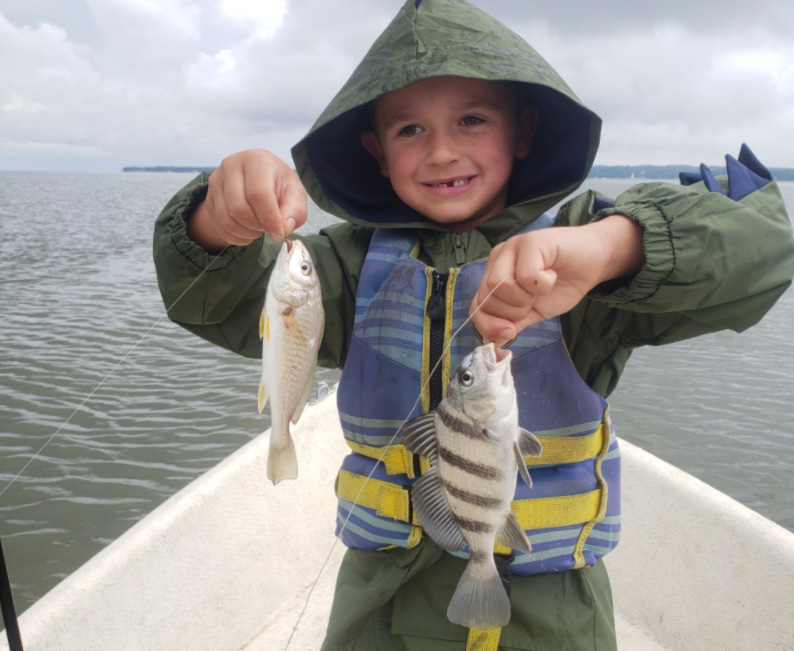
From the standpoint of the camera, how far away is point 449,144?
265cm

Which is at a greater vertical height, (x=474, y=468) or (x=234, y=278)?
(x=234, y=278)

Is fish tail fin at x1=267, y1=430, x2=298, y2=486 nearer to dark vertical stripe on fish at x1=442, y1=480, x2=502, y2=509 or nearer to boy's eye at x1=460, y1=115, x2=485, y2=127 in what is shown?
dark vertical stripe on fish at x1=442, y1=480, x2=502, y2=509

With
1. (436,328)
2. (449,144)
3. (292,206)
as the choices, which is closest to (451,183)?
(449,144)

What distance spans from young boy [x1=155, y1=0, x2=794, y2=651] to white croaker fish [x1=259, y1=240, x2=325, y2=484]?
0.19 m

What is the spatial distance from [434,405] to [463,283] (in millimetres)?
484

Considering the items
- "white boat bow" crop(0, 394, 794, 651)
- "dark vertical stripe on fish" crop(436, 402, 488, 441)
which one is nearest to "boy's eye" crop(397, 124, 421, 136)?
"dark vertical stripe on fish" crop(436, 402, 488, 441)

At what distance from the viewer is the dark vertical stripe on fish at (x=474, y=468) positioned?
6.77 ft

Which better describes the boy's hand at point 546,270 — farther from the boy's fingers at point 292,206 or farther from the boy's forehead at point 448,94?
the boy's forehead at point 448,94

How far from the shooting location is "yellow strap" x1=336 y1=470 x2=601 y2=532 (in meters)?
2.46

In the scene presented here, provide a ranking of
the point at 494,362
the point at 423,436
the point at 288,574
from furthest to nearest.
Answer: the point at 288,574 < the point at 423,436 < the point at 494,362

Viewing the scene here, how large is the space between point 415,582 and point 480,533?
1.99 ft

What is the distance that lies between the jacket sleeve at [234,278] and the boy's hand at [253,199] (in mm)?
136

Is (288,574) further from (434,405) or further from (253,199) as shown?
(253,199)

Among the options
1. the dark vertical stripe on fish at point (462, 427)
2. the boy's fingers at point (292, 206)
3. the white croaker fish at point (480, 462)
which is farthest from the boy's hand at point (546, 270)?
the boy's fingers at point (292, 206)
